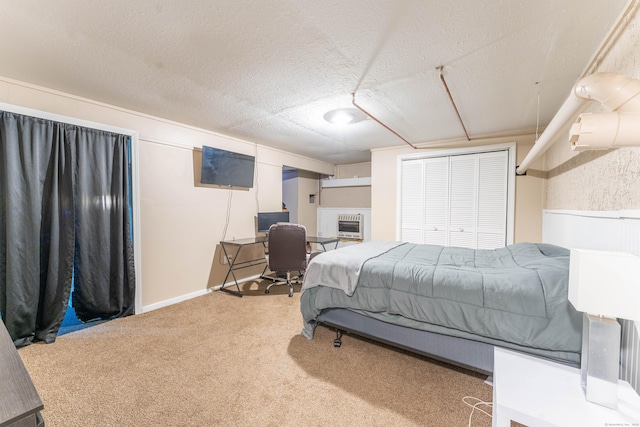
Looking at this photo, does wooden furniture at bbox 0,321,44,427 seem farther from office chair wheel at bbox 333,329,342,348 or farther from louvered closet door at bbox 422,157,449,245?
louvered closet door at bbox 422,157,449,245

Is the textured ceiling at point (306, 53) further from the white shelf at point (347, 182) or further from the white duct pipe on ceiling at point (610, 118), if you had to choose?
the white shelf at point (347, 182)

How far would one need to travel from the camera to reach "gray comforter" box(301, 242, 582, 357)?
1501 mm

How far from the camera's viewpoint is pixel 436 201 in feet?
13.9

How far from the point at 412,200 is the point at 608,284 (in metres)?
3.55

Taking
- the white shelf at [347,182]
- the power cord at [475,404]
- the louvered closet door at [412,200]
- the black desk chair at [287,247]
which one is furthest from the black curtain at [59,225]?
the white shelf at [347,182]

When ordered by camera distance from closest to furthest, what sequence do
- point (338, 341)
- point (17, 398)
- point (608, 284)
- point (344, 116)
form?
point (17, 398), point (608, 284), point (338, 341), point (344, 116)

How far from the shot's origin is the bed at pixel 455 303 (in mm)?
1512

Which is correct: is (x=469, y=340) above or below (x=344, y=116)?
below

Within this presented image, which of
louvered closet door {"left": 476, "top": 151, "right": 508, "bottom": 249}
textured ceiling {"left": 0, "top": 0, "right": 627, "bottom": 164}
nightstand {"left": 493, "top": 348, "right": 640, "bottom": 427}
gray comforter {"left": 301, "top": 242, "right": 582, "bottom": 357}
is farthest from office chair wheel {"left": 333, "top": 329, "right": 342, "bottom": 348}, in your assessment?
louvered closet door {"left": 476, "top": 151, "right": 508, "bottom": 249}

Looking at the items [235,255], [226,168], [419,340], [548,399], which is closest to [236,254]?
[235,255]

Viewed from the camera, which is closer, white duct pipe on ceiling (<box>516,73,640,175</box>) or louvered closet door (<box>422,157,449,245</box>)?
white duct pipe on ceiling (<box>516,73,640,175</box>)

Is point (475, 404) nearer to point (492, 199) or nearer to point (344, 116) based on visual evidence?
point (344, 116)

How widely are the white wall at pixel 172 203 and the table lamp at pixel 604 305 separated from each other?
371cm

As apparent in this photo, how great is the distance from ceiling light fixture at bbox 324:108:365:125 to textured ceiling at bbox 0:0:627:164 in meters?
0.11
